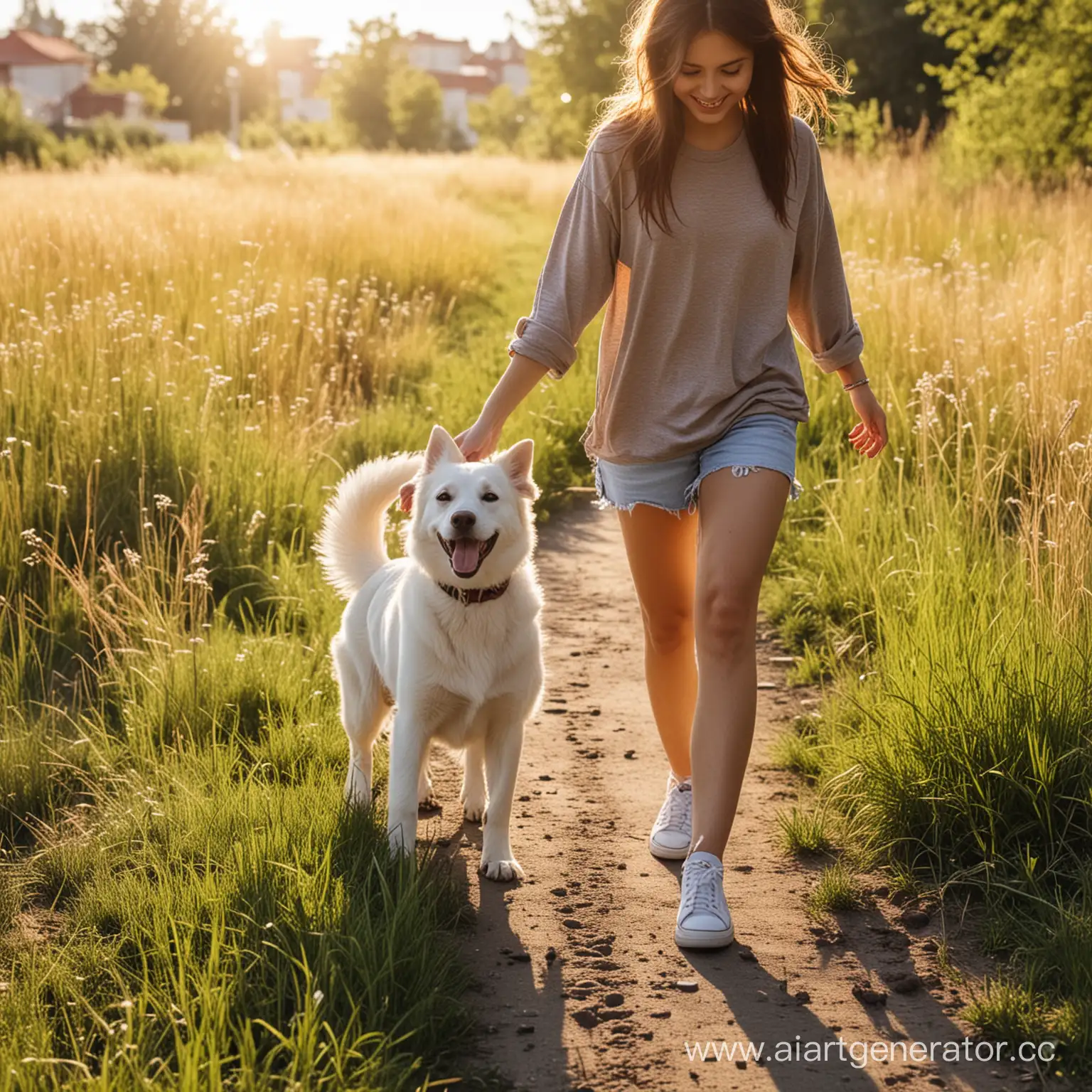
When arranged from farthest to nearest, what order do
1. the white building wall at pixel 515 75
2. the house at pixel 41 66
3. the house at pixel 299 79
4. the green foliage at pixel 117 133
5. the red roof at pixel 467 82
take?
the white building wall at pixel 515 75
the house at pixel 299 79
the red roof at pixel 467 82
the house at pixel 41 66
the green foliage at pixel 117 133

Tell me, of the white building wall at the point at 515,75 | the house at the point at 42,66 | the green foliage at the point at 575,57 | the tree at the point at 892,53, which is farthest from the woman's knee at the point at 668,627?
the white building wall at the point at 515,75

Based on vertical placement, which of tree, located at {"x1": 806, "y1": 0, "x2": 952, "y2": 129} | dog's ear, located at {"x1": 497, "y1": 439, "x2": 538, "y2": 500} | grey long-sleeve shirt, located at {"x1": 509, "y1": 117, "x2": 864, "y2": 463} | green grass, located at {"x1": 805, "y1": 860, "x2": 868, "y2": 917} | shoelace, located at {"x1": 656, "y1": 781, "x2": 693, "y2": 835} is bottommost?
green grass, located at {"x1": 805, "y1": 860, "x2": 868, "y2": 917}

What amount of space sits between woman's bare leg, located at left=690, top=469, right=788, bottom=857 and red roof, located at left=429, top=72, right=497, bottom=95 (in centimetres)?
11488

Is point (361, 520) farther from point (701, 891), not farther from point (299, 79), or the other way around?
point (299, 79)

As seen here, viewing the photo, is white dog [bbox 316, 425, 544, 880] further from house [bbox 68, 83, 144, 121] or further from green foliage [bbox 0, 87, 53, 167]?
house [bbox 68, 83, 144, 121]

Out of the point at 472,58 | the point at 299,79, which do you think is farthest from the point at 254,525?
the point at 472,58

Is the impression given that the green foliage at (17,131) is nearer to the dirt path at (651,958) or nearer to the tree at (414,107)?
the tree at (414,107)

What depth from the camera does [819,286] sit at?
3498 millimetres

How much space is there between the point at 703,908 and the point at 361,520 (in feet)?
5.76

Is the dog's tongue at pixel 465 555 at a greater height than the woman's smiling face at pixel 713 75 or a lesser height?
lesser

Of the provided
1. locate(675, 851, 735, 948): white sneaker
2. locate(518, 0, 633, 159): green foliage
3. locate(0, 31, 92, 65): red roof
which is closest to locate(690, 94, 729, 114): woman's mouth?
locate(675, 851, 735, 948): white sneaker

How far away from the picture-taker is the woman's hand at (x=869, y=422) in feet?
11.9

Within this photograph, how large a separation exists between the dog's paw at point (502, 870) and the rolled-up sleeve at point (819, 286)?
69.7 inches

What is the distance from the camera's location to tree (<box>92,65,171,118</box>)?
216ft
